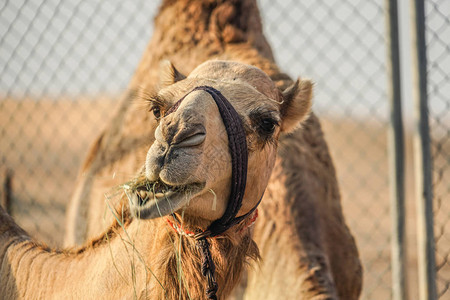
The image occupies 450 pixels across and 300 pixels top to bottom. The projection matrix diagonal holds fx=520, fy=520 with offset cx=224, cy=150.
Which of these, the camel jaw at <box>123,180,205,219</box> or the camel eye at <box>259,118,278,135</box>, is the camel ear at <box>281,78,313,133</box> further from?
the camel jaw at <box>123,180,205,219</box>

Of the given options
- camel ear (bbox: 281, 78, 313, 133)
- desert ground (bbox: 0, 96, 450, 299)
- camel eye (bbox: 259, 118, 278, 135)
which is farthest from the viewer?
desert ground (bbox: 0, 96, 450, 299)

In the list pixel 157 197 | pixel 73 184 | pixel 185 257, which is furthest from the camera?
pixel 73 184

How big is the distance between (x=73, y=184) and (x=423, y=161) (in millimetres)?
14570

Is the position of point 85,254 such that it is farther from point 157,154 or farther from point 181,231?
point 157,154

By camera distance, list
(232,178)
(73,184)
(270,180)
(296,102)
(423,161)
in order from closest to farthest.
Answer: (232,178) → (296,102) → (423,161) → (270,180) → (73,184)

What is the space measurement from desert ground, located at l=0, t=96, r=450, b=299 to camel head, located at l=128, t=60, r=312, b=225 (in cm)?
104

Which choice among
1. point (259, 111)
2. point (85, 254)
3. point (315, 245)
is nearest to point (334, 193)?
point (315, 245)

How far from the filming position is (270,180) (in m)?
3.32

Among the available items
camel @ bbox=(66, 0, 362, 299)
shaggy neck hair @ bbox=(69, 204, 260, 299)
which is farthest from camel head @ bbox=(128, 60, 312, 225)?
camel @ bbox=(66, 0, 362, 299)

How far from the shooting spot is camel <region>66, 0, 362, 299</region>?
3.19 meters

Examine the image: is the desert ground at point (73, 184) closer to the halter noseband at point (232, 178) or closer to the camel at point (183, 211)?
the camel at point (183, 211)

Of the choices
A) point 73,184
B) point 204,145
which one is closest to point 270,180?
point 204,145

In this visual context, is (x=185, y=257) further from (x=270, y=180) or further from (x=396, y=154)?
(x=396, y=154)

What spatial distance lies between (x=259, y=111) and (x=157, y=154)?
577 millimetres
